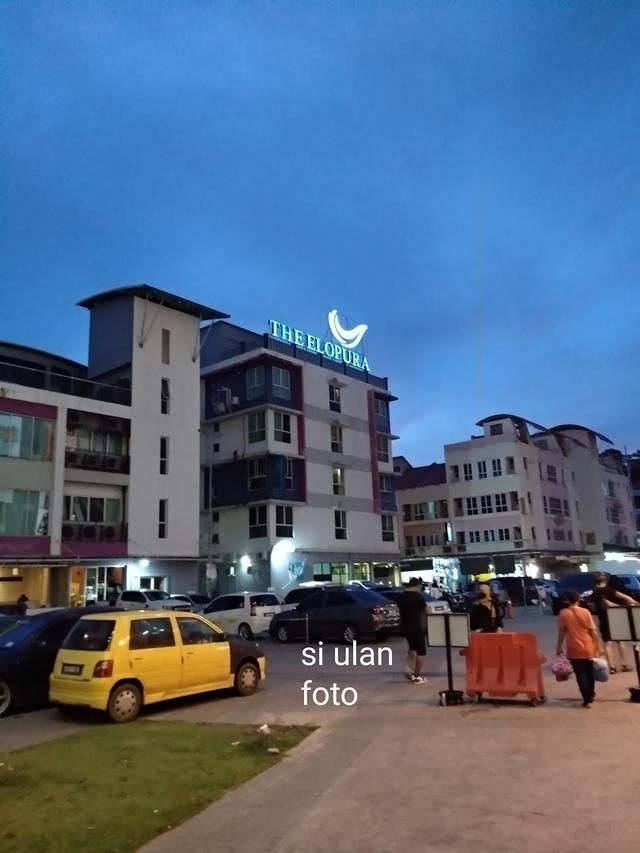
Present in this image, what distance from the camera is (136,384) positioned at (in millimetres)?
37750

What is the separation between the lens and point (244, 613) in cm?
2423

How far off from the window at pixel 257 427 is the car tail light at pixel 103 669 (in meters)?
33.6

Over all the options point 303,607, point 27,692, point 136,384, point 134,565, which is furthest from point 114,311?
point 27,692

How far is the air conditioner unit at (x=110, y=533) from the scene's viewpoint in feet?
114

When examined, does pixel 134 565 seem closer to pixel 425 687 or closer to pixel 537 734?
pixel 425 687

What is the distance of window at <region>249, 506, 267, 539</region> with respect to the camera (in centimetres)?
4297

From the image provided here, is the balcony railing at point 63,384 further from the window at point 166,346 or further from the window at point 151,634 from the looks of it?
the window at point 151,634

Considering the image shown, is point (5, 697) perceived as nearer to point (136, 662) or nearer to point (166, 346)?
point (136, 662)

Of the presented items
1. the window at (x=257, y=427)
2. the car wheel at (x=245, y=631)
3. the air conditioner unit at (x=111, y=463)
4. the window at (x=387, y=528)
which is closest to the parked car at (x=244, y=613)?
the car wheel at (x=245, y=631)

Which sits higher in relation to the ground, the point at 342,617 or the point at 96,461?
the point at 96,461

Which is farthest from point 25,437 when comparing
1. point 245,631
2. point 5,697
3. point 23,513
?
point 5,697

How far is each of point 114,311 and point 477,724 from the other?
36105 millimetres

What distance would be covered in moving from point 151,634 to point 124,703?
1071mm

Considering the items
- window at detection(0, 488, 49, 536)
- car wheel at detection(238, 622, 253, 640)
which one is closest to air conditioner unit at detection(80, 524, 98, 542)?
window at detection(0, 488, 49, 536)
